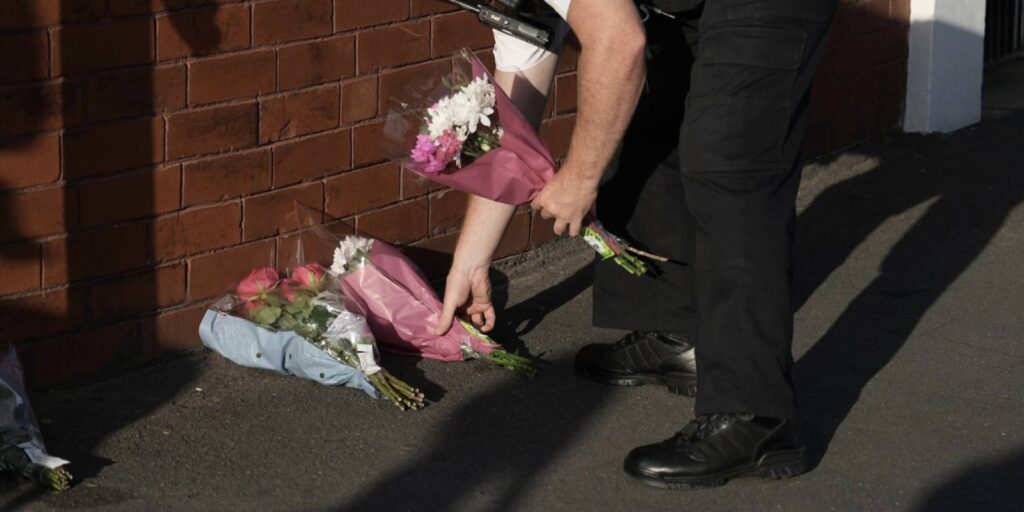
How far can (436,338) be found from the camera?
4469 millimetres

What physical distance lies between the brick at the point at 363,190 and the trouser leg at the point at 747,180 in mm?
1362

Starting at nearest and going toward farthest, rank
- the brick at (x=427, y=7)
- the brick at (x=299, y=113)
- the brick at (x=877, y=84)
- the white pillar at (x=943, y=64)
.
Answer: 1. the brick at (x=299, y=113)
2. the brick at (x=427, y=7)
3. the brick at (x=877, y=84)
4. the white pillar at (x=943, y=64)

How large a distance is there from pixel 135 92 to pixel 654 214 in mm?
1391

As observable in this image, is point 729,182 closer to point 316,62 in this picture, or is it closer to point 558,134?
point 316,62

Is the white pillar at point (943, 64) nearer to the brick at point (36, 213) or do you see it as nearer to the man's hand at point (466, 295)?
the man's hand at point (466, 295)

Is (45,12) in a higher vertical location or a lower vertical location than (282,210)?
higher

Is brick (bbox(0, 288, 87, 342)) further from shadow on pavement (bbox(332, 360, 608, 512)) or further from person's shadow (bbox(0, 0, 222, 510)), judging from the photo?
shadow on pavement (bbox(332, 360, 608, 512))

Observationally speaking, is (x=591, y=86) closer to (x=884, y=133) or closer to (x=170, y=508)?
(x=170, y=508)

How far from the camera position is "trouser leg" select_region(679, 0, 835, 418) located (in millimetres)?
3584

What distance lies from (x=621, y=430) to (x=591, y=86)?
1.00m

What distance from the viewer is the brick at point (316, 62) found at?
447 cm

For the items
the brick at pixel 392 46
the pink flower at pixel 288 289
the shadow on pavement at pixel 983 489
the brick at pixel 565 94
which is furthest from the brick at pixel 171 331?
the shadow on pavement at pixel 983 489

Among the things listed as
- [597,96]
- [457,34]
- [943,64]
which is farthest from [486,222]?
[943,64]

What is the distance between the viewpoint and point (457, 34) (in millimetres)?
4984
